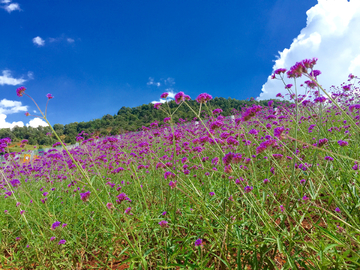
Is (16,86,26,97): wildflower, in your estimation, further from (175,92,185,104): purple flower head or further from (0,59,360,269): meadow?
(175,92,185,104): purple flower head

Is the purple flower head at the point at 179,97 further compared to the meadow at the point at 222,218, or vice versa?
the purple flower head at the point at 179,97

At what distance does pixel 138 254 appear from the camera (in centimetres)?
157

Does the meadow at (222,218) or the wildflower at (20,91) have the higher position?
the wildflower at (20,91)

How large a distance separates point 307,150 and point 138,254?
3874 mm

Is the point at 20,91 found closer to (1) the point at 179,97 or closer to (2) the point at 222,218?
(1) the point at 179,97

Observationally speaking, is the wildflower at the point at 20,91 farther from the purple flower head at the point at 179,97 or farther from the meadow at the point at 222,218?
the purple flower head at the point at 179,97

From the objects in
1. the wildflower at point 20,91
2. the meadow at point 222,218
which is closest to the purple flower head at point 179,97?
the meadow at point 222,218

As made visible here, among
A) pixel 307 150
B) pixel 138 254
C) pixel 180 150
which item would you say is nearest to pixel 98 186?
pixel 180 150

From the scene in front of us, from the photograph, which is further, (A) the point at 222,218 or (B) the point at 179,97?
(B) the point at 179,97

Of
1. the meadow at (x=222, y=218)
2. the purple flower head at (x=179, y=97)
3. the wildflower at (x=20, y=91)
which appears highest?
the wildflower at (x=20, y=91)

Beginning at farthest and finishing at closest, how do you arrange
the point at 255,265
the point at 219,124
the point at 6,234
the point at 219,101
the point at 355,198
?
the point at 219,101, the point at 6,234, the point at 219,124, the point at 355,198, the point at 255,265

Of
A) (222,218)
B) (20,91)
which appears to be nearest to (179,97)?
(222,218)

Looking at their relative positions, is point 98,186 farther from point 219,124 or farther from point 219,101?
point 219,101

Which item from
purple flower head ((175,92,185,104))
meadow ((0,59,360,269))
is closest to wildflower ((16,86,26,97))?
meadow ((0,59,360,269))
